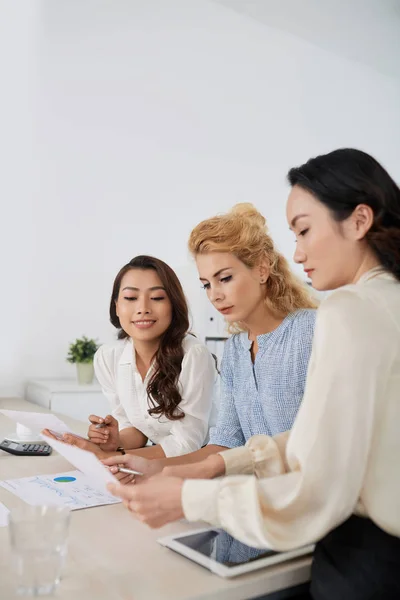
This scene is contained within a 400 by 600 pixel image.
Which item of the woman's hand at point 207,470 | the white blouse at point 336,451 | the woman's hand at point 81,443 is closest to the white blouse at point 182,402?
the woman's hand at point 81,443

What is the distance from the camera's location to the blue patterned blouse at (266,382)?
1.70m

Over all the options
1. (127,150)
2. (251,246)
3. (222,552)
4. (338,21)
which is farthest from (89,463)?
(338,21)

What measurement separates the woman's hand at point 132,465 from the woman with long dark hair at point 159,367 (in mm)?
428

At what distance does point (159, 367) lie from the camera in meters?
2.01

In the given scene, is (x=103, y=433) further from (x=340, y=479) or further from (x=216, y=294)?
(x=340, y=479)

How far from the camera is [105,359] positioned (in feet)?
7.26

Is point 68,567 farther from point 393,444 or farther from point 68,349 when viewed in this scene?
point 68,349

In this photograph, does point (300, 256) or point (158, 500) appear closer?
point (158, 500)

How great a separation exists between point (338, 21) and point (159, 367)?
3.50 metres

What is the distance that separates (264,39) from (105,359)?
10.9 ft

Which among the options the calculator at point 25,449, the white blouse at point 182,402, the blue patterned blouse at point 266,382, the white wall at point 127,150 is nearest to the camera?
the blue patterned blouse at point 266,382

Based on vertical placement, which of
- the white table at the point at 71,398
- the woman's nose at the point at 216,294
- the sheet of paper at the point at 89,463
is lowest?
the white table at the point at 71,398

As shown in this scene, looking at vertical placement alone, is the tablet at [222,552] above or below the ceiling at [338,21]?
below

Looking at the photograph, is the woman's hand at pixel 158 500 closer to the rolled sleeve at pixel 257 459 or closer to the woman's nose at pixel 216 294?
the rolled sleeve at pixel 257 459
